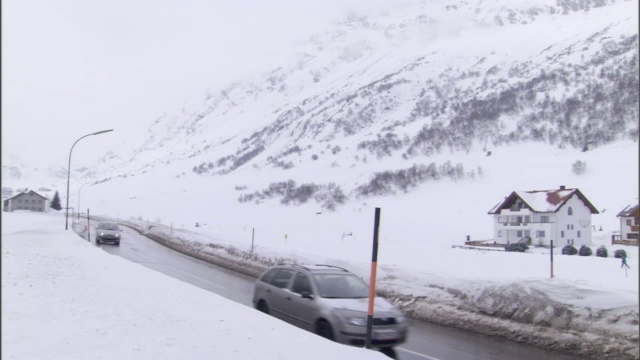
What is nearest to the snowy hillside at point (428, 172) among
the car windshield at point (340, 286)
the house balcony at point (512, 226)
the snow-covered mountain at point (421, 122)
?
the snow-covered mountain at point (421, 122)

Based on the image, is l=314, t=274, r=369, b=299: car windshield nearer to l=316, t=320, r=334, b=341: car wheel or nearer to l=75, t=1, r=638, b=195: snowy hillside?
l=316, t=320, r=334, b=341: car wheel

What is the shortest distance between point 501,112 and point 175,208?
64985 mm

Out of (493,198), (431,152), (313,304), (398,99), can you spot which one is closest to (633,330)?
(313,304)

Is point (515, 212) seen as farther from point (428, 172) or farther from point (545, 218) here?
point (428, 172)

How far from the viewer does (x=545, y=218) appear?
1966 inches

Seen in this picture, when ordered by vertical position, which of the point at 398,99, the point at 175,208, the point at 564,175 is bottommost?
the point at 175,208

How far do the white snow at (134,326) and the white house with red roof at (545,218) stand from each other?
38.3m

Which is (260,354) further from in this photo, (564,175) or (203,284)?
(564,175)

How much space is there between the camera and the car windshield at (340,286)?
998 cm

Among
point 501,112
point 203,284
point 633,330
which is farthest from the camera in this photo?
point 501,112

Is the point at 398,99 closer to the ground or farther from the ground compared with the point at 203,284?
farther from the ground

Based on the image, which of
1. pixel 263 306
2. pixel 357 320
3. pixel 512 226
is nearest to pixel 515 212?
pixel 512 226

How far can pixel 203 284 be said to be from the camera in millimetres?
17516

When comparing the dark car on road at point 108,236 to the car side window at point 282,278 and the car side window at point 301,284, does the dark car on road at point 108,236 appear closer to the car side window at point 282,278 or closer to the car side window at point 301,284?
the car side window at point 282,278
